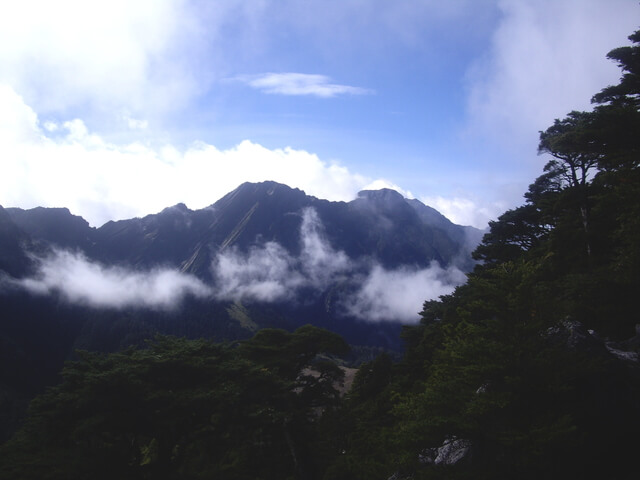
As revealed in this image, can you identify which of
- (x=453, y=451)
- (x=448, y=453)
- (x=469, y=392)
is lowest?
(x=448, y=453)

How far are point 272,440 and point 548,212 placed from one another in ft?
73.6

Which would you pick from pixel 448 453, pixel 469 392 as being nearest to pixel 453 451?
pixel 448 453

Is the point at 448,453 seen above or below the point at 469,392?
below

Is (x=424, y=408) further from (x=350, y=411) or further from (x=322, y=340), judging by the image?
(x=350, y=411)

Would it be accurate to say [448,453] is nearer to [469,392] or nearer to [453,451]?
[453,451]

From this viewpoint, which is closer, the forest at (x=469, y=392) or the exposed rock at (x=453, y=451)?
the forest at (x=469, y=392)

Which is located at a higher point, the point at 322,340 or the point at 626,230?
the point at 626,230

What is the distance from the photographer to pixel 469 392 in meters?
11.3

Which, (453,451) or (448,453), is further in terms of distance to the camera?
(448,453)

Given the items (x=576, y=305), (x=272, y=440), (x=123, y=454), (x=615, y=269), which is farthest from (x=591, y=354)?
(x=272, y=440)

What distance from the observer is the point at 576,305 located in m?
14.1

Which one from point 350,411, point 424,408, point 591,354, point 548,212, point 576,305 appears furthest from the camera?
point 350,411

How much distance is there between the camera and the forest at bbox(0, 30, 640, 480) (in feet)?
33.9

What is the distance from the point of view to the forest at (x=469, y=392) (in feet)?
33.9
